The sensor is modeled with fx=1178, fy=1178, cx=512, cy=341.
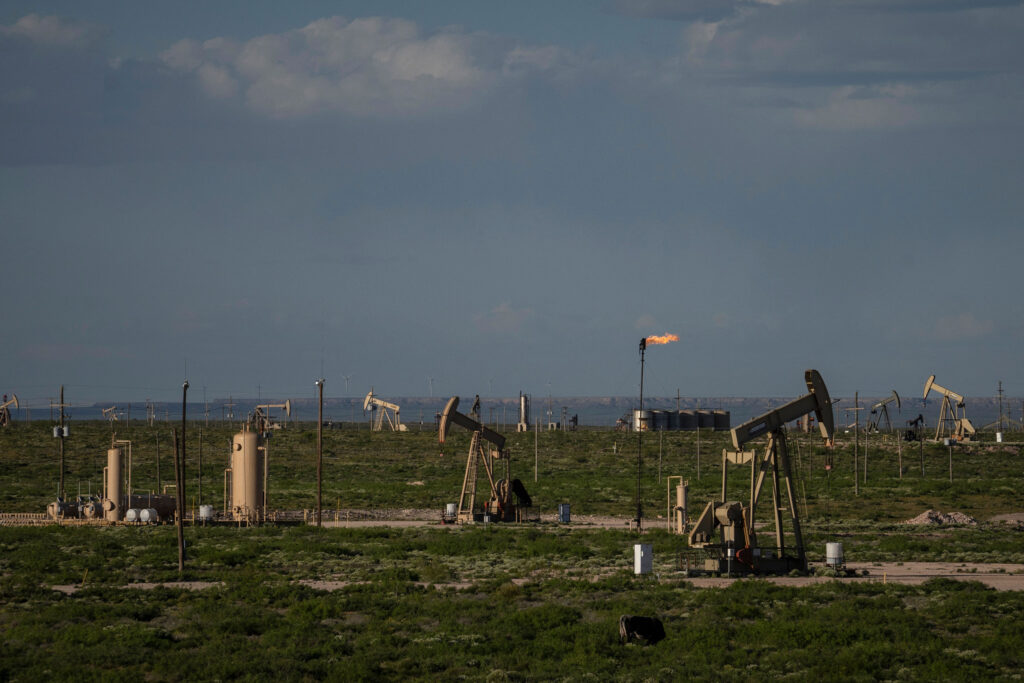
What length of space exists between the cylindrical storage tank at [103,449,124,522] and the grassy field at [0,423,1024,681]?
7.05 feet

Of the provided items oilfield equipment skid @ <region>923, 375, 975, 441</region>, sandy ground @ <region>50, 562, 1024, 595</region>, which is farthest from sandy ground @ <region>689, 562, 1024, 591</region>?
oilfield equipment skid @ <region>923, 375, 975, 441</region>

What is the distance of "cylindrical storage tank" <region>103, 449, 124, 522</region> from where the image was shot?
53.2 metres

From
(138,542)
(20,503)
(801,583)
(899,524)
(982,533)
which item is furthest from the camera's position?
(20,503)

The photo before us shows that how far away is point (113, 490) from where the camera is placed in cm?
5369

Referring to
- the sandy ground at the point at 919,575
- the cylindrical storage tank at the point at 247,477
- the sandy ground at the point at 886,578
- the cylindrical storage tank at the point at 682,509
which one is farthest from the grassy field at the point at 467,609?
the cylindrical storage tank at the point at 247,477

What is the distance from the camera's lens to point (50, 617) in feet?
106

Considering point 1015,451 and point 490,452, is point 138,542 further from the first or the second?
point 1015,451

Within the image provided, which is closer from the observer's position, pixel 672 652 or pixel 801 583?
pixel 672 652

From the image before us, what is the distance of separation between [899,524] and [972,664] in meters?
27.7

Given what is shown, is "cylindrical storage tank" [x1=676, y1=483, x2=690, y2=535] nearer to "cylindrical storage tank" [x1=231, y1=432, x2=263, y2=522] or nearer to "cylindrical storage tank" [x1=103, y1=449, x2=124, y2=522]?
"cylindrical storage tank" [x1=231, y1=432, x2=263, y2=522]

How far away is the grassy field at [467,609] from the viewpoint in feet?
90.6

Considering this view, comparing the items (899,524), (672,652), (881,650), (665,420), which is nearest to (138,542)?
(672,652)

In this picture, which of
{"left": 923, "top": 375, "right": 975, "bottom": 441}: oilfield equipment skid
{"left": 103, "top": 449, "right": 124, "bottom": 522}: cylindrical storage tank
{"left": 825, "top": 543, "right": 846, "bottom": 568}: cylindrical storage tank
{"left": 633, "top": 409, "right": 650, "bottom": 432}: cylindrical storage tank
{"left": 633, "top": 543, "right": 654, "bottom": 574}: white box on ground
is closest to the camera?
{"left": 633, "top": 543, "right": 654, "bottom": 574}: white box on ground

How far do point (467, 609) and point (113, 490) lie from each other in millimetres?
26657
